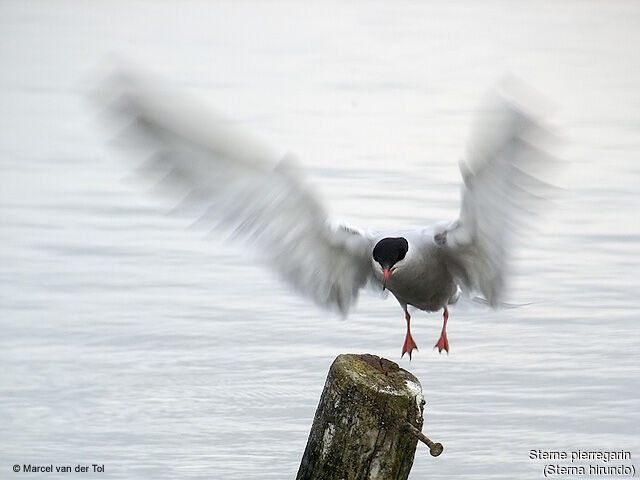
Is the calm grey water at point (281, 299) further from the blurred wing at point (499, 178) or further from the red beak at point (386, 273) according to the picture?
the red beak at point (386, 273)

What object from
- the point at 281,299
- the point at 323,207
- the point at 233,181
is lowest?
the point at 281,299

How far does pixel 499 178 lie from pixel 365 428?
63.4 inches

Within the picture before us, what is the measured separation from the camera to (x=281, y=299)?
9.32 m

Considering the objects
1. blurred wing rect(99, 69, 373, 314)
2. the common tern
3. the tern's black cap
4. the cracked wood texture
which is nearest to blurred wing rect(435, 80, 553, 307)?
the common tern

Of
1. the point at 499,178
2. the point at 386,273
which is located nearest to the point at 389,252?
the point at 386,273

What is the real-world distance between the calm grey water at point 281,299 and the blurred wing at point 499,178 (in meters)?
0.39

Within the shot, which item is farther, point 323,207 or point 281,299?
point 281,299

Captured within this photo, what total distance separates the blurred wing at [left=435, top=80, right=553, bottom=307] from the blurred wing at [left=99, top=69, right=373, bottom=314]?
22.8 inches

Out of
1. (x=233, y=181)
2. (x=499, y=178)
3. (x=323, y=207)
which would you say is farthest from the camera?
(x=323, y=207)

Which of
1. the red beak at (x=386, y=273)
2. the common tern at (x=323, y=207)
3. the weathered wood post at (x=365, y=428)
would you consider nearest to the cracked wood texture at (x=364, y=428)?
the weathered wood post at (x=365, y=428)

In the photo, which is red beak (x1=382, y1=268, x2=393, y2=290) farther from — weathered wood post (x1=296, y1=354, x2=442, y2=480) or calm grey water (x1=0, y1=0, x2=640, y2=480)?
weathered wood post (x1=296, y1=354, x2=442, y2=480)

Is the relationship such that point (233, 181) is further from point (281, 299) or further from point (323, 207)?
point (281, 299)

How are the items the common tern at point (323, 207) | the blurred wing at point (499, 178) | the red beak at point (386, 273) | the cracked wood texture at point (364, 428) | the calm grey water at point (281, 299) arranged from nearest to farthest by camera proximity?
the cracked wood texture at point (364, 428), the blurred wing at point (499, 178), the common tern at point (323, 207), the red beak at point (386, 273), the calm grey water at point (281, 299)

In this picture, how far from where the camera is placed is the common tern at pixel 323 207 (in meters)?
6.18
